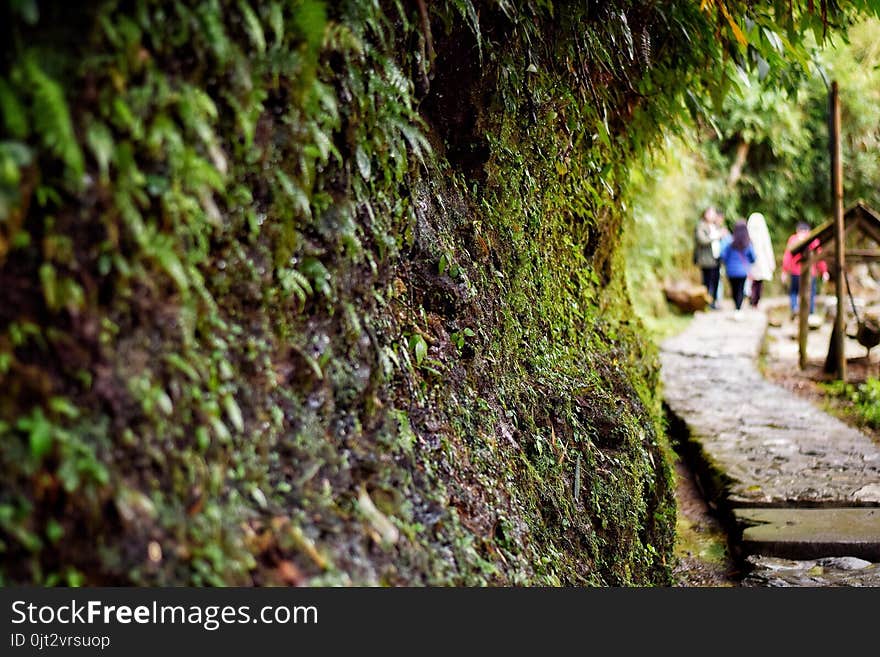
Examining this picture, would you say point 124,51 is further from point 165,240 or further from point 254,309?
point 254,309

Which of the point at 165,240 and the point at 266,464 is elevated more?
the point at 165,240

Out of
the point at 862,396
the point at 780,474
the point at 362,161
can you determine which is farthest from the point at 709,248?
the point at 362,161

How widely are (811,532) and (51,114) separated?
4.86 meters

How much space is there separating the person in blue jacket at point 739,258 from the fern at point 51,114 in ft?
49.9

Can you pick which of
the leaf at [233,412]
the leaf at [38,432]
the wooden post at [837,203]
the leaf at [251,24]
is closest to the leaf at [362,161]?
the leaf at [251,24]

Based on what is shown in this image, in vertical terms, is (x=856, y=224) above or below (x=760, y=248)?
above

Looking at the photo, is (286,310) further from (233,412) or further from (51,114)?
(51,114)

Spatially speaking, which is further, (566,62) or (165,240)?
(566,62)

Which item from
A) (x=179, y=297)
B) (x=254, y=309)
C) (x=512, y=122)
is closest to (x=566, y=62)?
(x=512, y=122)

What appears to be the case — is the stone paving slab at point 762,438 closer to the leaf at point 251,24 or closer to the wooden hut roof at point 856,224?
the wooden hut roof at point 856,224

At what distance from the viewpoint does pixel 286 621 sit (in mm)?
2078

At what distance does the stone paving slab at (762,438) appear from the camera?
583cm

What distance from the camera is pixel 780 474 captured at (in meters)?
6.23

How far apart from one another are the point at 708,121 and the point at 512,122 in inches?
78.6
